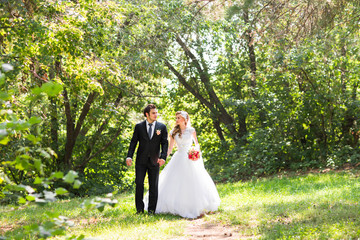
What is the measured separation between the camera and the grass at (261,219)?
552cm

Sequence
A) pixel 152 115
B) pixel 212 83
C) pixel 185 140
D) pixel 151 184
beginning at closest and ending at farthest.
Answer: pixel 152 115, pixel 151 184, pixel 185 140, pixel 212 83

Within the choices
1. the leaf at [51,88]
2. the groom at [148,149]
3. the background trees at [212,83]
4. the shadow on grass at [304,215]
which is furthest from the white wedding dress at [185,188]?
the leaf at [51,88]

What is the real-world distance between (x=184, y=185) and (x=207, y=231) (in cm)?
170

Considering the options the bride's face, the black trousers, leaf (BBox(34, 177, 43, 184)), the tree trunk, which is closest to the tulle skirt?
the black trousers

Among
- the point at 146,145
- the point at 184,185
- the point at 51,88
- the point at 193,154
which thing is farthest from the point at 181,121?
the point at 51,88

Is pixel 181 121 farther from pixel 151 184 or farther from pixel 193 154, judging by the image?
pixel 151 184

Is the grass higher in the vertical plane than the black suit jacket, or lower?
lower

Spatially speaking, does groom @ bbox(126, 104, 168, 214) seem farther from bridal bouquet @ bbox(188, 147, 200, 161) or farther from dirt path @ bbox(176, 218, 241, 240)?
dirt path @ bbox(176, 218, 241, 240)

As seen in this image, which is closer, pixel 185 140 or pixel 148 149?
pixel 148 149

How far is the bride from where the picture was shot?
25.4ft

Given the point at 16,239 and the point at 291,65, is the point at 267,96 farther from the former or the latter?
the point at 16,239

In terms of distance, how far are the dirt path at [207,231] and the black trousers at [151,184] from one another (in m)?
A: 1.08

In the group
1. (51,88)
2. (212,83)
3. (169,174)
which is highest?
(212,83)

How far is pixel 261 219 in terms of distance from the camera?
6.58 meters
